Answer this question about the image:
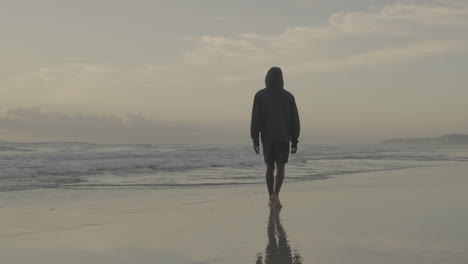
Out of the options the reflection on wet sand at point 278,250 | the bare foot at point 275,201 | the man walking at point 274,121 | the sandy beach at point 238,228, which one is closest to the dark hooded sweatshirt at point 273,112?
the man walking at point 274,121

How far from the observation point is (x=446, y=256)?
3182mm

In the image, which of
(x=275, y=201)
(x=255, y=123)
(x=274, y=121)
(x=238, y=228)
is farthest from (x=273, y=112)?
(x=238, y=228)

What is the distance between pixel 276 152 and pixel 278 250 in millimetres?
2787

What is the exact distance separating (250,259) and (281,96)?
334 centimetres

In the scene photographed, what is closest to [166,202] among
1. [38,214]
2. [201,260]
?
[38,214]

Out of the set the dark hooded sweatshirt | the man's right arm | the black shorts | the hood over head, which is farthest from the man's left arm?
the man's right arm

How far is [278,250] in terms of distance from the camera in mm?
3527

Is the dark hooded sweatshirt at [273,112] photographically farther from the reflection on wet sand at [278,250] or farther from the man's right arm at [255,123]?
the reflection on wet sand at [278,250]

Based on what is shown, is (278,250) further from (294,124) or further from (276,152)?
(294,124)

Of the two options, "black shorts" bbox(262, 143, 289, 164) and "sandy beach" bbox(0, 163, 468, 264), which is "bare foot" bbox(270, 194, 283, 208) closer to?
"sandy beach" bbox(0, 163, 468, 264)

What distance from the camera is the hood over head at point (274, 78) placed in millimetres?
6258

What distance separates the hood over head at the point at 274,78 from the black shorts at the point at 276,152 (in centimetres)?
74

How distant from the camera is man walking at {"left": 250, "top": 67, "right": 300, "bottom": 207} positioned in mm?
6215

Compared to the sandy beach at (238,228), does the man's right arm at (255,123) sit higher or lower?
higher
